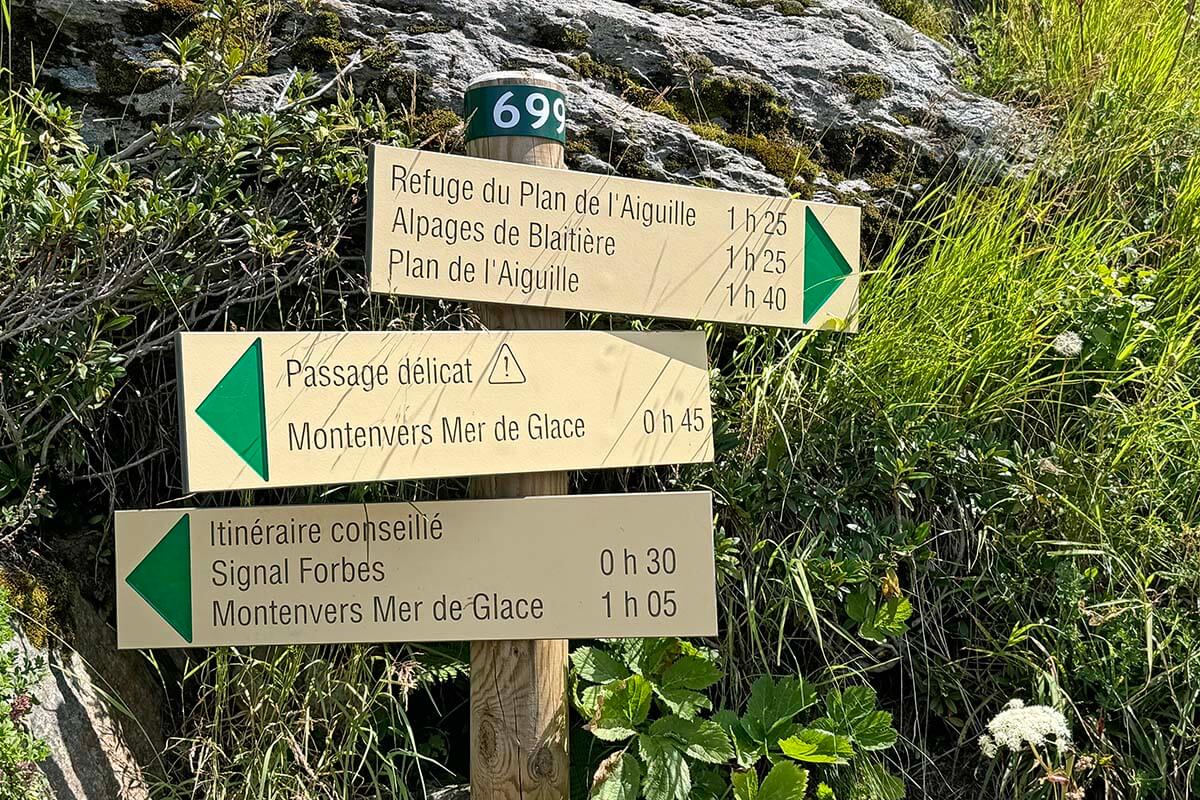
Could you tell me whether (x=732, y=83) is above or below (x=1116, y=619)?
above

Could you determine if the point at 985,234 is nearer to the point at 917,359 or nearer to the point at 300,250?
the point at 917,359

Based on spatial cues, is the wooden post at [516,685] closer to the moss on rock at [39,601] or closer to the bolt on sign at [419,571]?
the bolt on sign at [419,571]

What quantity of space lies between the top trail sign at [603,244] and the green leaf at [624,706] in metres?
0.80

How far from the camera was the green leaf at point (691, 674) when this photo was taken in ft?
6.68

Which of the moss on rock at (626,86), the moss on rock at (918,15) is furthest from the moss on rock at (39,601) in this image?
the moss on rock at (918,15)

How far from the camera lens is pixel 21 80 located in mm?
2477

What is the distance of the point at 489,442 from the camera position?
1.87 metres

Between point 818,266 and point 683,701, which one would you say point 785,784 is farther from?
point 818,266

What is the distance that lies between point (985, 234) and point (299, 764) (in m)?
2.21

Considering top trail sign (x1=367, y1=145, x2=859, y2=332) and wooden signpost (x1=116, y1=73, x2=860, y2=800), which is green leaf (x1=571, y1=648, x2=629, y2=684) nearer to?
wooden signpost (x1=116, y1=73, x2=860, y2=800)

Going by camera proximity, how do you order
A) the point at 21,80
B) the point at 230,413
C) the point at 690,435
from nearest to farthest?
the point at 230,413 < the point at 690,435 < the point at 21,80

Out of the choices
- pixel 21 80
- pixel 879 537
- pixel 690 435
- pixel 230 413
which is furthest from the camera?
pixel 21 80

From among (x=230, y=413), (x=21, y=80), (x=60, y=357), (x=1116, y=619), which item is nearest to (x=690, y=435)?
(x=230, y=413)

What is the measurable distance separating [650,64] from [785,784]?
6.86 ft
